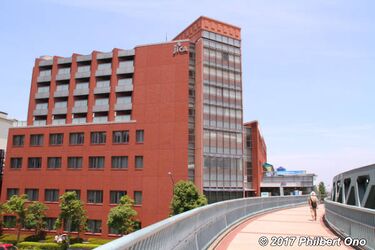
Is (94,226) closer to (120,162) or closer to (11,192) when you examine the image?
(120,162)

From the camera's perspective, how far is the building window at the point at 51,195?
60.9m

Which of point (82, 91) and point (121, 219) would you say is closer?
point (121, 219)

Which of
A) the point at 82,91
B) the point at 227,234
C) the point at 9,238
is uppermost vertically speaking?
the point at 82,91

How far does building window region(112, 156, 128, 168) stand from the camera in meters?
58.6

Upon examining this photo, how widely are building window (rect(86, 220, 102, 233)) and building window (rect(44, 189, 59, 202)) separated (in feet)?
26.3

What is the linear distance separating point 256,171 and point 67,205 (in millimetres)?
36995

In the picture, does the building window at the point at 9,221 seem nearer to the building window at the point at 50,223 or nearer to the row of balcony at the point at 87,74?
the building window at the point at 50,223

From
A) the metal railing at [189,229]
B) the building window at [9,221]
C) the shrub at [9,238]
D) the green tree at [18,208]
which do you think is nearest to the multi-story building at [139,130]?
the building window at [9,221]

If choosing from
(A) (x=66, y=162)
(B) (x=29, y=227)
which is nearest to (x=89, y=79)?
(A) (x=66, y=162)

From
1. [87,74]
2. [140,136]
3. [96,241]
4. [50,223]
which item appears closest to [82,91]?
[87,74]

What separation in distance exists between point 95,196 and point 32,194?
12905 mm

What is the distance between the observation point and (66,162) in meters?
61.8

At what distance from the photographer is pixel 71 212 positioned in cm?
5209

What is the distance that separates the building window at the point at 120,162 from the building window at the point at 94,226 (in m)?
9.36
